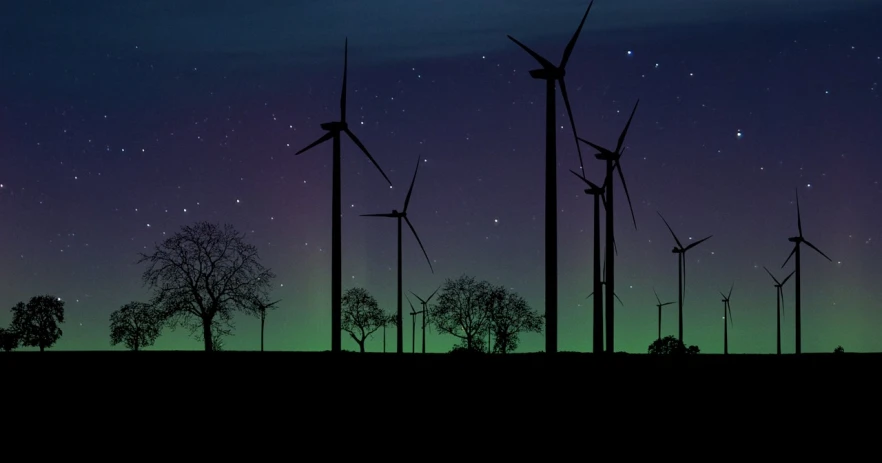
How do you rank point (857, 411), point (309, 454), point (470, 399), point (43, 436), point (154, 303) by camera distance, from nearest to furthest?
point (309, 454), point (43, 436), point (857, 411), point (470, 399), point (154, 303)

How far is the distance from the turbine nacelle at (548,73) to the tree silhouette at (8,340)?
14454 cm

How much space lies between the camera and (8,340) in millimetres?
160625

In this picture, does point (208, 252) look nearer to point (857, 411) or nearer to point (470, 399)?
point (470, 399)

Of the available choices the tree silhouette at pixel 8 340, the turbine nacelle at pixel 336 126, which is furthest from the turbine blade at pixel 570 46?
the tree silhouette at pixel 8 340

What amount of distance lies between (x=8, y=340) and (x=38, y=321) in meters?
7.45

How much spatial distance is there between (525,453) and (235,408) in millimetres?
8282

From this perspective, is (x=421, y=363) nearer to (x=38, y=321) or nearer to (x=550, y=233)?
(x=550, y=233)

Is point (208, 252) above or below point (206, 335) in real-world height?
above

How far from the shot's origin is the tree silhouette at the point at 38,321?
165 m

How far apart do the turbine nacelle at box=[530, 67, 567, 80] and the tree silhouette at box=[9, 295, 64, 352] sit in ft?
481

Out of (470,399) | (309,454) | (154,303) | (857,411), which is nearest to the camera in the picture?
(309,454)

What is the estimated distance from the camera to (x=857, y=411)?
23.1 m

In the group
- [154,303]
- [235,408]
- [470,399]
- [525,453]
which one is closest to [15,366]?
[235,408]

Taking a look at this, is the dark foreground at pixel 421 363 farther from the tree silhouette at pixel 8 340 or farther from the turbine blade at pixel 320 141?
the tree silhouette at pixel 8 340
